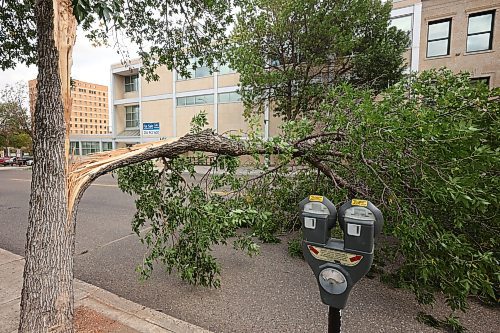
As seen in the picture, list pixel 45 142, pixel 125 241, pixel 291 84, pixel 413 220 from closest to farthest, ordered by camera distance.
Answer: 1. pixel 45 142
2. pixel 413 220
3. pixel 125 241
4. pixel 291 84

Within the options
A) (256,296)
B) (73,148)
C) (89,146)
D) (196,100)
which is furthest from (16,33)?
(89,146)

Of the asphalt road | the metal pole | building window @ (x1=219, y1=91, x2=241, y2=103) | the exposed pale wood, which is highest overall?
building window @ (x1=219, y1=91, x2=241, y2=103)

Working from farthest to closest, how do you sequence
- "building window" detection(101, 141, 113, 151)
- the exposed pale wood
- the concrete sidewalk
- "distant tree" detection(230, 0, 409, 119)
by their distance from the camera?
"building window" detection(101, 141, 113, 151)
"distant tree" detection(230, 0, 409, 119)
the concrete sidewalk
the exposed pale wood

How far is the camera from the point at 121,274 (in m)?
3.95

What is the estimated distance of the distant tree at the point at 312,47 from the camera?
11.0 meters

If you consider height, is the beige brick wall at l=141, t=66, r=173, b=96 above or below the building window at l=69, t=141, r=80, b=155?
above

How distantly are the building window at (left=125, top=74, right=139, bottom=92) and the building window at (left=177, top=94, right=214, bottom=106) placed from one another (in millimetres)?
5679

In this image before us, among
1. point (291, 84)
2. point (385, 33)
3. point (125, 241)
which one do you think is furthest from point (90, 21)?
point (385, 33)

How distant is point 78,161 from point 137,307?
164cm

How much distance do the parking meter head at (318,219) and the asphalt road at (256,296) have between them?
5.58 feet

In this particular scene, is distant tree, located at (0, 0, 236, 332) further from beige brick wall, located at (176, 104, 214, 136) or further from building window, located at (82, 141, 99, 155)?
building window, located at (82, 141, 99, 155)

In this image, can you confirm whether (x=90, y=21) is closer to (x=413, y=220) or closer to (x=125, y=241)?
(x=125, y=241)

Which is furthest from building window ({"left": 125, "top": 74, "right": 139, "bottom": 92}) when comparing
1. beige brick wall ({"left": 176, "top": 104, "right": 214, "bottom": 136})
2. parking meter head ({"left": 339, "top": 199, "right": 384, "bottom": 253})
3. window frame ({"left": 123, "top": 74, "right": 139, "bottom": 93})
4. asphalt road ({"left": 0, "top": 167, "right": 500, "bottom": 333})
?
parking meter head ({"left": 339, "top": 199, "right": 384, "bottom": 253})

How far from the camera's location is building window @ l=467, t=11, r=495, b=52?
1237 cm
